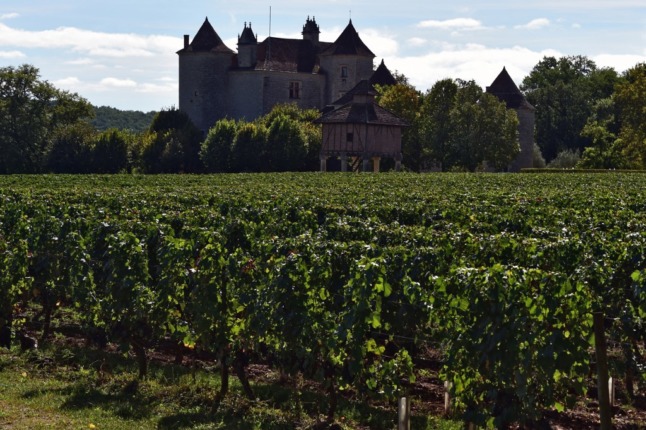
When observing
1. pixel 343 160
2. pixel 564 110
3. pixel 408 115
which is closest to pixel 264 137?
pixel 343 160

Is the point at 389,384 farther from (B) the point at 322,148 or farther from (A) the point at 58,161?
(A) the point at 58,161

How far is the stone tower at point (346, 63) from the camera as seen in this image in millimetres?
89500

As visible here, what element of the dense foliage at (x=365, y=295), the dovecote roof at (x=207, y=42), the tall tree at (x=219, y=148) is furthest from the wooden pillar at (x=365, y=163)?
the dense foliage at (x=365, y=295)

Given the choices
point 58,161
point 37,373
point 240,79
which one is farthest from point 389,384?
point 240,79

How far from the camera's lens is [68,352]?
1305 cm

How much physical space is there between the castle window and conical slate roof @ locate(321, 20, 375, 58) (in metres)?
3.53

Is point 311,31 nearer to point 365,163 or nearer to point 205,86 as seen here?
point 205,86

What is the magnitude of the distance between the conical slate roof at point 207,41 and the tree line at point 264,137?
7296 mm

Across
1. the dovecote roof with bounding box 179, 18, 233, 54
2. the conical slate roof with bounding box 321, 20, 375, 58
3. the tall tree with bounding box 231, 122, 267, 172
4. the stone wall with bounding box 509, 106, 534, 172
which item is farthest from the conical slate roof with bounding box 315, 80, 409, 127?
the stone wall with bounding box 509, 106, 534, 172

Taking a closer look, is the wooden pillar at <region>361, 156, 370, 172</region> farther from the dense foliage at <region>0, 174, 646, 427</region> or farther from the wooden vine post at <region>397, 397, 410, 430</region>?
the wooden vine post at <region>397, 397, 410, 430</region>

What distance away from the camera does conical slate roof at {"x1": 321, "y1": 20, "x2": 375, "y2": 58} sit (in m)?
89.6

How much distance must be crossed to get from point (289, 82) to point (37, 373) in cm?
7879

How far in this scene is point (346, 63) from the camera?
89625mm

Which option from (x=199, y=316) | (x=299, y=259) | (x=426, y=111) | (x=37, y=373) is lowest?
(x=37, y=373)
